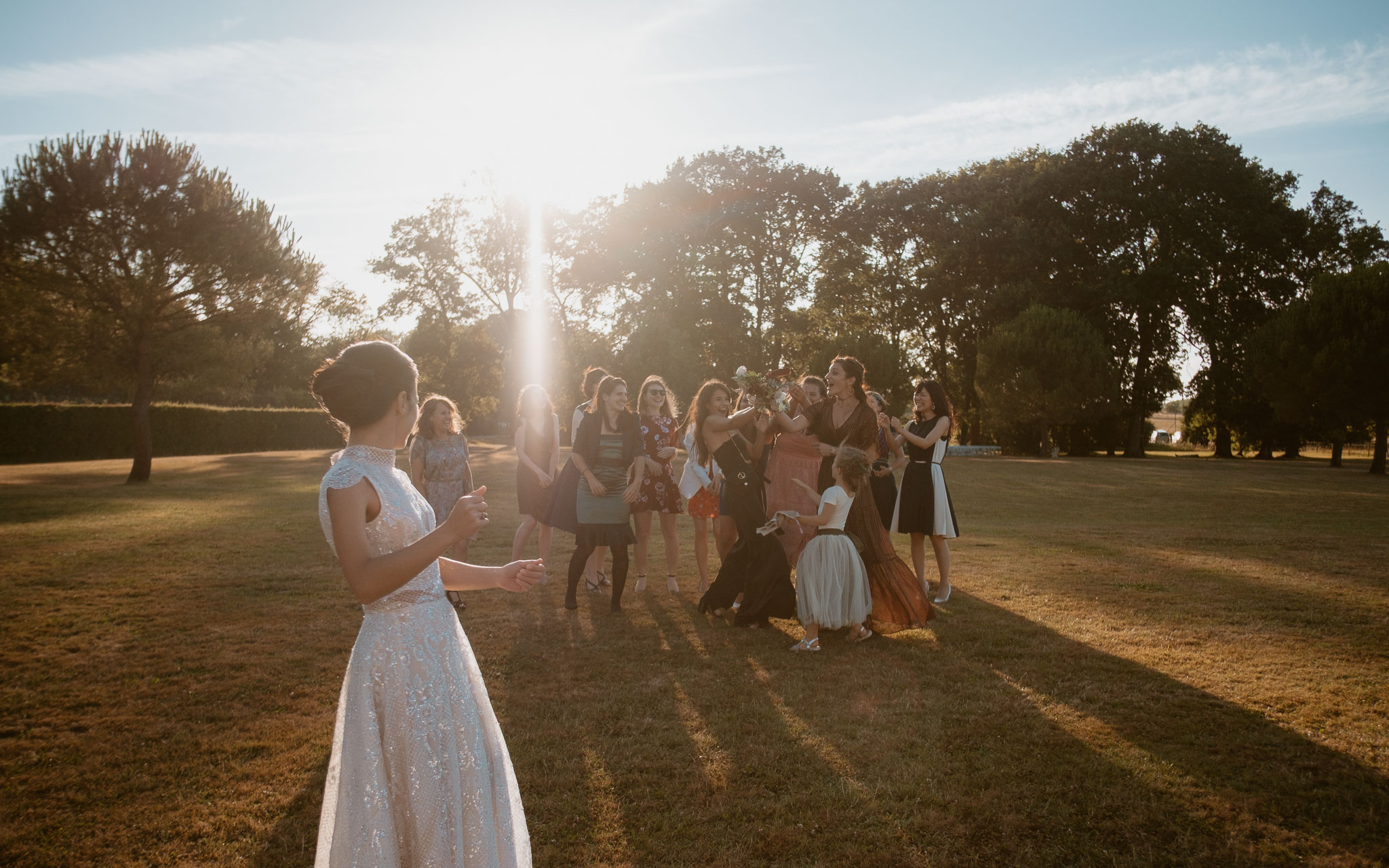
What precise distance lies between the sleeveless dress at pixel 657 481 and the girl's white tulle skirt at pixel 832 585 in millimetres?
1930

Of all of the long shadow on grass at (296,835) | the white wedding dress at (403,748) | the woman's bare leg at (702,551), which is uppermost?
the white wedding dress at (403,748)

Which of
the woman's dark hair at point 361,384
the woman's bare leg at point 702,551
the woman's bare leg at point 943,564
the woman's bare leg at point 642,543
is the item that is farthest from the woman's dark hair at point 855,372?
the woman's dark hair at point 361,384

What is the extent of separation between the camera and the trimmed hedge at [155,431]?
84.9ft

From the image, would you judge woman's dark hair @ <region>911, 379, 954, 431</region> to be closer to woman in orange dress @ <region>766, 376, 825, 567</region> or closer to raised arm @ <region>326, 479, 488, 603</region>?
woman in orange dress @ <region>766, 376, 825, 567</region>

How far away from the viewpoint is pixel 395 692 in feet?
7.06

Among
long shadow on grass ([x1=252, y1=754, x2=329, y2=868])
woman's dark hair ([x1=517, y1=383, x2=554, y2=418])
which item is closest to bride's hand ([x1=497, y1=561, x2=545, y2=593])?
long shadow on grass ([x1=252, y1=754, x2=329, y2=868])

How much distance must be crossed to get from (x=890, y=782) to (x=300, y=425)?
129ft

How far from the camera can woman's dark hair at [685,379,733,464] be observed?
24.4 feet

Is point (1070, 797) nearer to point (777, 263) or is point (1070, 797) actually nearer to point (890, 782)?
point (890, 782)

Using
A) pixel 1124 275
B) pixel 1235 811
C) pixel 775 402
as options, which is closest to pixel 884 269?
pixel 1124 275

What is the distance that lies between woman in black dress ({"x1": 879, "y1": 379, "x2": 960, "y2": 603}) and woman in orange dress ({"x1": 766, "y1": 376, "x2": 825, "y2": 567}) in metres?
0.80

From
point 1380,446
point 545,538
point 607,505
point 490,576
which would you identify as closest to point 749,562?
point 607,505

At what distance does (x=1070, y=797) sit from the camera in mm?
3578

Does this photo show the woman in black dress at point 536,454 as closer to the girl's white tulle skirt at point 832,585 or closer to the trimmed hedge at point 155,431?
the girl's white tulle skirt at point 832,585
